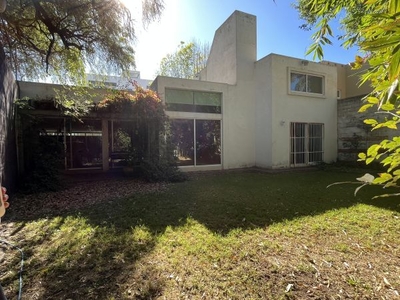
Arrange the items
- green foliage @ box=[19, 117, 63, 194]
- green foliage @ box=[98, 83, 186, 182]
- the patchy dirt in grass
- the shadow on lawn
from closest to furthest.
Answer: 1. the shadow on lawn
2. the patchy dirt in grass
3. green foliage @ box=[19, 117, 63, 194]
4. green foliage @ box=[98, 83, 186, 182]

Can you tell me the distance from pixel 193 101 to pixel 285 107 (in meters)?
4.64

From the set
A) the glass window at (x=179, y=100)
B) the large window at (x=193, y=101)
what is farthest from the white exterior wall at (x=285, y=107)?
the glass window at (x=179, y=100)

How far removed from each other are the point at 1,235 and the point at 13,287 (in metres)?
1.79

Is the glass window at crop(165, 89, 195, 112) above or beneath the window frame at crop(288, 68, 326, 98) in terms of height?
beneath

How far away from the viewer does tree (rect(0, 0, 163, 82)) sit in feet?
20.9

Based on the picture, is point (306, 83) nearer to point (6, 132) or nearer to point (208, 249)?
point (208, 249)

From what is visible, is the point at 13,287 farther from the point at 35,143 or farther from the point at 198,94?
the point at 198,94

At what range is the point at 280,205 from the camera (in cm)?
523

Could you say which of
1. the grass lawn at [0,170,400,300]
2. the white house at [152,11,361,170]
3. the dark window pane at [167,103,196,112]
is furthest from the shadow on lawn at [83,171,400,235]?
the dark window pane at [167,103,196,112]

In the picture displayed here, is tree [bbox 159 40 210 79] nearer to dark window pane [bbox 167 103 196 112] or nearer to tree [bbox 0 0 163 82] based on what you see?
dark window pane [bbox 167 103 196 112]

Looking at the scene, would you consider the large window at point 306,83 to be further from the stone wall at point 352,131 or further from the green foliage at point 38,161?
the green foliage at point 38,161

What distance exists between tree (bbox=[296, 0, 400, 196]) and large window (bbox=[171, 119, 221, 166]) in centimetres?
790

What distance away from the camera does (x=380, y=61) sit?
34.6 inches

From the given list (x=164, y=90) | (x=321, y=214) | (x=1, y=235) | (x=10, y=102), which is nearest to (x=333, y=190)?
(x=321, y=214)
